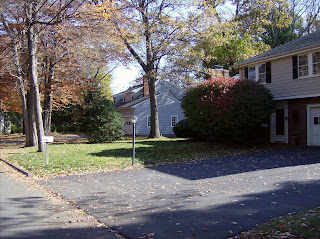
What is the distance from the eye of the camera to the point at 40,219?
19.2 ft

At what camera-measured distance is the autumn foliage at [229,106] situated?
16.0 metres

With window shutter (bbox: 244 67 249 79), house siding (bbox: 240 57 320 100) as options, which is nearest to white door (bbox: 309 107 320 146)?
house siding (bbox: 240 57 320 100)

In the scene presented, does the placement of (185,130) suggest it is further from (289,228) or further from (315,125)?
(289,228)

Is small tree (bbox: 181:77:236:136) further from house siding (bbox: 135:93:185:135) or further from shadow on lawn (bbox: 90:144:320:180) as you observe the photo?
house siding (bbox: 135:93:185:135)

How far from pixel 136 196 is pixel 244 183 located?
297 centimetres

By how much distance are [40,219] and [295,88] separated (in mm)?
15703

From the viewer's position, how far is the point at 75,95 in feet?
101

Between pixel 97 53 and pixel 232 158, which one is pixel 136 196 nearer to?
pixel 232 158

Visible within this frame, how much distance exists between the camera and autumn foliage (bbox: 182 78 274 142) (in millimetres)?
15977

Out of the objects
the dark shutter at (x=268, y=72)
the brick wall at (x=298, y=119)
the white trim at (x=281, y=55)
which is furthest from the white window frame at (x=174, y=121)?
the brick wall at (x=298, y=119)

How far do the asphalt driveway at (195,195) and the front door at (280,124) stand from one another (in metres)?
6.86

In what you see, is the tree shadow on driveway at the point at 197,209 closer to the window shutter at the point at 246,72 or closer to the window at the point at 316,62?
the window at the point at 316,62

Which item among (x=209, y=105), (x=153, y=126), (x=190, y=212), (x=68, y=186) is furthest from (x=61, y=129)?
(x=190, y=212)

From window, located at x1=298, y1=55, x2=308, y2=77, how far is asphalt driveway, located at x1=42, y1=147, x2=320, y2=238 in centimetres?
695
